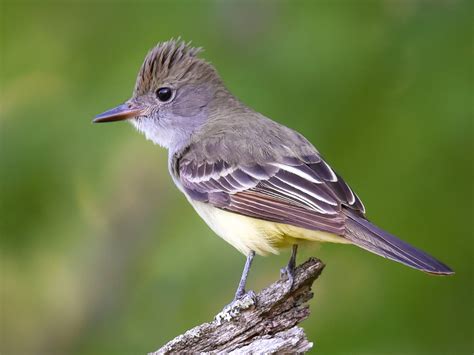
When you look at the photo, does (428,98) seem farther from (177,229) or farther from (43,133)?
(43,133)

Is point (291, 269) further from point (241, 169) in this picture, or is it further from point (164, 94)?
point (164, 94)

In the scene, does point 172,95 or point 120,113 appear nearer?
point 120,113

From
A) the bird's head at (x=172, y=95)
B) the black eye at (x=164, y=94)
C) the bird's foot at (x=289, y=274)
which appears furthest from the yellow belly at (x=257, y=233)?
the black eye at (x=164, y=94)

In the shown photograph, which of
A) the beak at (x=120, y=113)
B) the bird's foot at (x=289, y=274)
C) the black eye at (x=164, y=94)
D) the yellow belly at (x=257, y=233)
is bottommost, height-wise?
the bird's foot at (x=289, y=274)

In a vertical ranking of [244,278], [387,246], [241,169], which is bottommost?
[387,246]

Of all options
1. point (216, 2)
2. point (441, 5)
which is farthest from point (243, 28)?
point (441, 5)

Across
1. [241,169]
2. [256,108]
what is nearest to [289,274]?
[241,169]

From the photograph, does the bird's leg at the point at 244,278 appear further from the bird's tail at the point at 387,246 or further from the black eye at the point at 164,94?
the black eye at the point at 164,94
